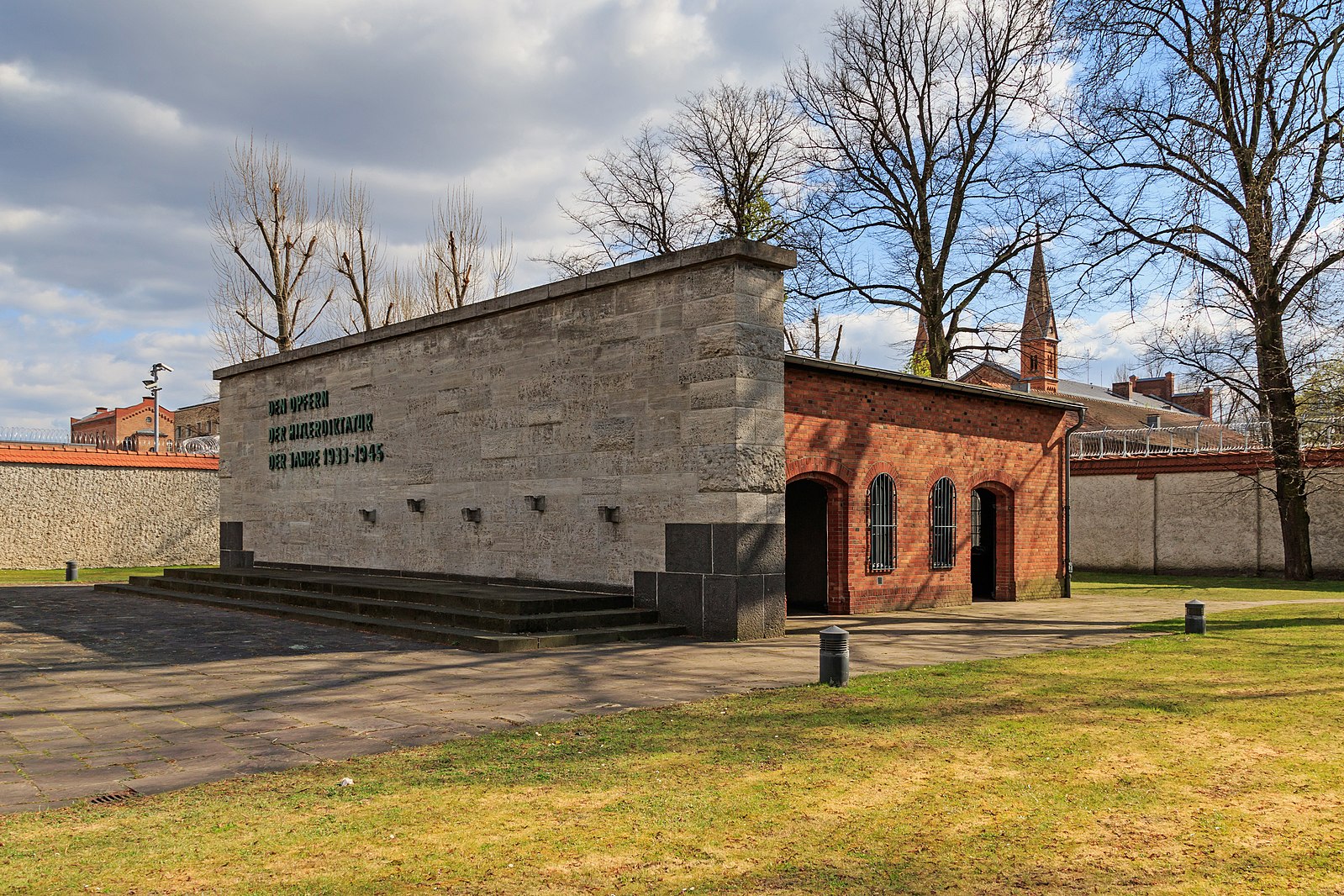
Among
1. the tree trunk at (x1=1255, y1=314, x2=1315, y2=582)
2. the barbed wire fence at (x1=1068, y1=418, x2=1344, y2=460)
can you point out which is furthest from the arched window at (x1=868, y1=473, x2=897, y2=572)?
the barbed wire fence at (x1=1068, y1=418, x2=1344, y2=460)

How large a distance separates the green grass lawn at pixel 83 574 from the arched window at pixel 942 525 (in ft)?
54.4

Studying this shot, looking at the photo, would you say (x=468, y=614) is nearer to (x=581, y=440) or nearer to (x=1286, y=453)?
(x=581, y=440)

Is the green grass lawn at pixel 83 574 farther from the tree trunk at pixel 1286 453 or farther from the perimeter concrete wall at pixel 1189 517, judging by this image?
the perimeter concrete wall at pixel 1189 517

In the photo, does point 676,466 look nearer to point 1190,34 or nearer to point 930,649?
point 930,649

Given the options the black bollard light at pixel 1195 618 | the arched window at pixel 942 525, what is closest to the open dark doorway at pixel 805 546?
the arched window at pixel 942 525

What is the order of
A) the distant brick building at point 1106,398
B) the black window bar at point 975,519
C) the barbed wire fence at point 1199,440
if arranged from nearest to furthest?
the black window bar at point 975,519, the barbed wire fence at point 1199,440, the distant brick building at point 1106,398

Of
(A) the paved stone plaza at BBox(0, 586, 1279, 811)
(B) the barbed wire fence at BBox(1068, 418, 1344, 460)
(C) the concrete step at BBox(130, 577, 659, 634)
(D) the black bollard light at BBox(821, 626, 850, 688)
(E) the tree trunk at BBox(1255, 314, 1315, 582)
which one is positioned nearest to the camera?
(A) the paved stone plaza at BBox(0, 586, 1279, 811)

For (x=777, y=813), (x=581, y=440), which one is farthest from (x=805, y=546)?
(x=777, y=813)

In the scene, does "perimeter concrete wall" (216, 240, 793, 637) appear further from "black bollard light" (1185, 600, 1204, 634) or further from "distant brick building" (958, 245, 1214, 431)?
"distant brick building" (958, 245, 1214, 431)

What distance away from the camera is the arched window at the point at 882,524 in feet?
50.2

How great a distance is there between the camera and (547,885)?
398 cm

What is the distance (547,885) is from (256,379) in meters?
18.8

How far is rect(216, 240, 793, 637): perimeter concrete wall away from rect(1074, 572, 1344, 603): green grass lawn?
1112cm

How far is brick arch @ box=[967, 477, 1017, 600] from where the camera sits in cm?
1802
